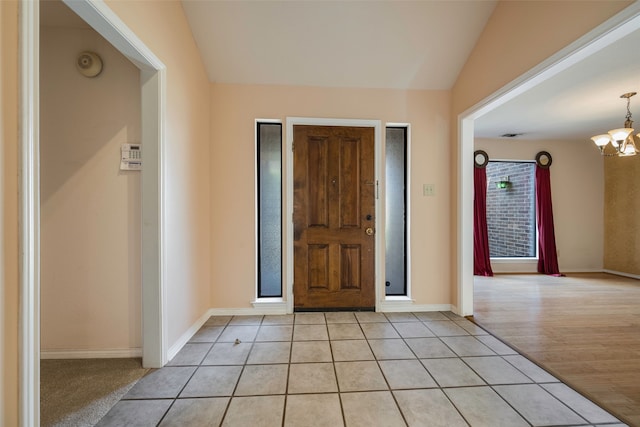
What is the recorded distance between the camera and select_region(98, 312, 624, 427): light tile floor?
136cm

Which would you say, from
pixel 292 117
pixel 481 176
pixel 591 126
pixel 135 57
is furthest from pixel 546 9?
pixel 591 126

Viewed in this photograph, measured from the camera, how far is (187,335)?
7.20ft

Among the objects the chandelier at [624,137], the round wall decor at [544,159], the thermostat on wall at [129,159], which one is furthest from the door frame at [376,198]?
the round wall decor at [544,159]

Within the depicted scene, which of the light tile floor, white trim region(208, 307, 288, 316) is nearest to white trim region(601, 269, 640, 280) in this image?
the light tile floor

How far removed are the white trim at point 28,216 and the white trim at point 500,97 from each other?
2.61 metres

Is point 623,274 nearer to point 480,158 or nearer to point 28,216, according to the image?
point 480,158

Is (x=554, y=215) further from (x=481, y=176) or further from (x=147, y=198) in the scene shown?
(x=147, y=198)

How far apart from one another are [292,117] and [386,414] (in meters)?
2.55

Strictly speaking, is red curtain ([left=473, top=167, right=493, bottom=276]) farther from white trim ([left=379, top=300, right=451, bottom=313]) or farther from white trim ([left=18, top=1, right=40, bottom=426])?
white trim ([left=18, top=1, right=40, bottom=426])

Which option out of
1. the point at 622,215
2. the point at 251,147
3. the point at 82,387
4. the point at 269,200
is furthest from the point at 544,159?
the point at 82,387

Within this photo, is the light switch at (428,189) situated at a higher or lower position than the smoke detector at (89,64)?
lower

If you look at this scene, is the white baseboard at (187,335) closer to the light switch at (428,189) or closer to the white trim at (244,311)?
the white trim at (244,311)

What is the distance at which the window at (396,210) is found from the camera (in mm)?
2938

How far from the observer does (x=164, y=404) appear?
4.80ft
